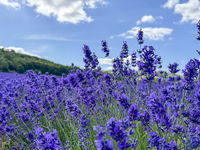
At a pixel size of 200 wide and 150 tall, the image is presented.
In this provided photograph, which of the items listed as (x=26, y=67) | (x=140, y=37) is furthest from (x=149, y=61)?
(x=26, y=67)

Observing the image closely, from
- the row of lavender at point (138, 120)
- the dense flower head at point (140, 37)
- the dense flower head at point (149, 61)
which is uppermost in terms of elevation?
the dense flower head at point (140, 37)

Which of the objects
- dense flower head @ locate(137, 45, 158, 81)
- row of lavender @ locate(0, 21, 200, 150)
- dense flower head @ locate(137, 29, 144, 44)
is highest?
dense flower head @ locate(137, 29, 144, 44)

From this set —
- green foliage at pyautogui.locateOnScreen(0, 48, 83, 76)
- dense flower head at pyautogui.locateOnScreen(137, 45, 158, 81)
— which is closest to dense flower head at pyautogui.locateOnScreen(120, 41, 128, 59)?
dense flower head at pyautogui.locateOnScreen(137, 45, 158, 81)

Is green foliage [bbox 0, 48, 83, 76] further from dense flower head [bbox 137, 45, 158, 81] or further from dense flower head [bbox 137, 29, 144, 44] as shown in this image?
dense flower head [bbox 137, 45, 158, 81]

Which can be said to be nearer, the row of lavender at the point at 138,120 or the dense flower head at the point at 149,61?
the row of lavender at the point at 138,120

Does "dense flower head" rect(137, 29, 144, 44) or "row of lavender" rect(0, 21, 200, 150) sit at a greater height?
"dense flower head" rect(137, 29, 144, 44)

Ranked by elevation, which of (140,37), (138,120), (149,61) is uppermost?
(140,37)

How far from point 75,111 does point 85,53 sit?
123cm

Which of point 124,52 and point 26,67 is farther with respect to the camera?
point 26,67

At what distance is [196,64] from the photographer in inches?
79.9

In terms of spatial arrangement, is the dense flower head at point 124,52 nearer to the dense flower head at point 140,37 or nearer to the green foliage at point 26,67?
the dense flower head at point 140,37

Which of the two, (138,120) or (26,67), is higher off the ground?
(26,67)

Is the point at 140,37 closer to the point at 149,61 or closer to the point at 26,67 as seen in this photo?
the point at 149,61

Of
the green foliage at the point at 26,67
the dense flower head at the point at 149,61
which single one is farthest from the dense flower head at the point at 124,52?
the green foliage at the point at 26,67
